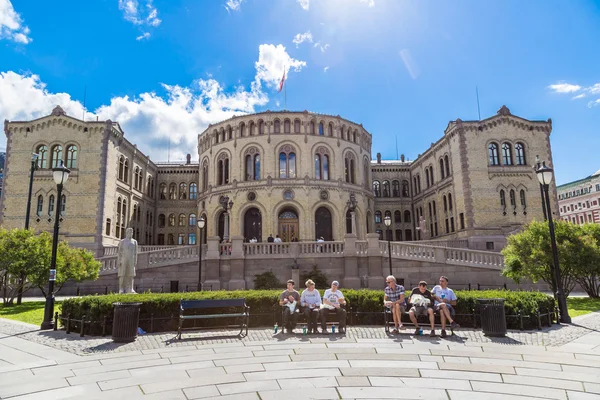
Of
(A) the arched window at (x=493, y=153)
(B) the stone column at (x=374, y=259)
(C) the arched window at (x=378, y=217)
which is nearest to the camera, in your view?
(B) the stone column at (x=374, y=259)

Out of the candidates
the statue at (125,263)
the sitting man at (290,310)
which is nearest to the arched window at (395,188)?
the statue at (125,263)

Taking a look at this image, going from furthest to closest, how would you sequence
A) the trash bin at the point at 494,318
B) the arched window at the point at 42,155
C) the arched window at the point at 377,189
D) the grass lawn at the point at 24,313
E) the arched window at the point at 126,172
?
the arched window at the point at 377,189
the arched window at the point at 126,172
the arched window at the point at 42,155
the grass lawn at the point at 24,313
the trash bin at the point at 494,318

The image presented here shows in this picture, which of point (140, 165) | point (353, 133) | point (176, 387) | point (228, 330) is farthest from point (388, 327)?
point (140, 165)

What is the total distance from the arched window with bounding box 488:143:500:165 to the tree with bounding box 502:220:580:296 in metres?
20.4

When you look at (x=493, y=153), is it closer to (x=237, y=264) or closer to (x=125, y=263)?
(x=237, y=264)

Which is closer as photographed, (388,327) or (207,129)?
(388,327)

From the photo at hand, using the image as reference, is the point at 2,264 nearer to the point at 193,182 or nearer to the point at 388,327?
the point at 388,327

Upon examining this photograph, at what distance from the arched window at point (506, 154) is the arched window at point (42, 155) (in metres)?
42.8

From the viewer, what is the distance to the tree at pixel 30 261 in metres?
18.4

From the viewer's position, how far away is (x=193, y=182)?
49438 mm

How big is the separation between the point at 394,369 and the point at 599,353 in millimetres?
4651

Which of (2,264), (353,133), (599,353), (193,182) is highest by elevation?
(353,133)

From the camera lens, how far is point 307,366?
7219 mm

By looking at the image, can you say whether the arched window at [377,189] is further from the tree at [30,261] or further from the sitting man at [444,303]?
the sitting man at [444,303]
